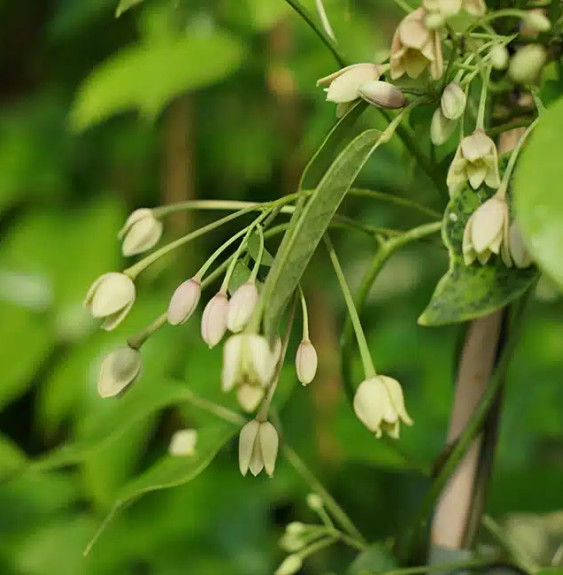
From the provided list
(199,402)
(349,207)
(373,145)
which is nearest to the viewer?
(373,145)

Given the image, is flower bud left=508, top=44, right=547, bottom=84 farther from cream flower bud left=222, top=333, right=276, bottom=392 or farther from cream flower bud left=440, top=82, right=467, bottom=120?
cream flower bud left=222, top=333, right=276, bottom=392

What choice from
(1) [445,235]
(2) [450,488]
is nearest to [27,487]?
(2) [450,488]

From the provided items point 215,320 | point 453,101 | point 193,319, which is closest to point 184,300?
point 215,320

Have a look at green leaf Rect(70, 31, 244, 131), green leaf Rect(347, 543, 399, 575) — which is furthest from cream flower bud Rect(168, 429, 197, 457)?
green leaf Rect(70, 31, 244, 131)

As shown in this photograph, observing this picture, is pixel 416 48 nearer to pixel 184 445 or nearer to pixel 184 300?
pixel 184 300

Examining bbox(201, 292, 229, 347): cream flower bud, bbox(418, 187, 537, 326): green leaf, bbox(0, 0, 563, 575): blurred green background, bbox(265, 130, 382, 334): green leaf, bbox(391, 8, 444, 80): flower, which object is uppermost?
bbox(391, 8, 444, 80): flower

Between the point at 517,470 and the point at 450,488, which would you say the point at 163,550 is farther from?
the point at 450,488

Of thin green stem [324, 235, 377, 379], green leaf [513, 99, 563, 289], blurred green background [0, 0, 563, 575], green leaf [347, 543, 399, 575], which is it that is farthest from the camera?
blurred green background [0, 0, 563, 575]
